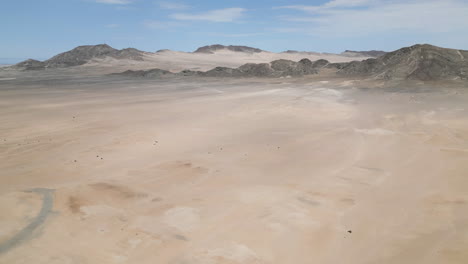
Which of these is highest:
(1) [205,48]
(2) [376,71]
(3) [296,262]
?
(1) [205,48]

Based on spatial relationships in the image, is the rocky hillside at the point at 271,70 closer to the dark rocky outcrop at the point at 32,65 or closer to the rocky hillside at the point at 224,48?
the dark rocky outcrop at the point at 32,65

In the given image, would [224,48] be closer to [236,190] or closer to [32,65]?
[32,65]

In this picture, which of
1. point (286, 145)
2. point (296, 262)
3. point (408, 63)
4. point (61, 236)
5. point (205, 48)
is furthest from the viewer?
point (205, 48)

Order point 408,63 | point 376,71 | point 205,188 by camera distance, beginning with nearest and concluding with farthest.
A: point 205,188 → point 408,63 → point 376,71

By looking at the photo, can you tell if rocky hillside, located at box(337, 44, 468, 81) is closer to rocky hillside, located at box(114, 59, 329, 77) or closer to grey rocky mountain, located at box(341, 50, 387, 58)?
rocky hillside, located at box(114, 59, 329, 77)

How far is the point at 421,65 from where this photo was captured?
76.3 ft

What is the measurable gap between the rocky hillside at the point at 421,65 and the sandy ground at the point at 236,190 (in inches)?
486

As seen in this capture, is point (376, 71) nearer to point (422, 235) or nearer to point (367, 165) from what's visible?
point (367, 165)

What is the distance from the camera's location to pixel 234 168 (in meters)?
6.60

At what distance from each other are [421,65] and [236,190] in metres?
22.2

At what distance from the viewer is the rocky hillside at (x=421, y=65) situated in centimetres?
2211

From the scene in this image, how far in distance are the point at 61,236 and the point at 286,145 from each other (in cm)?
533

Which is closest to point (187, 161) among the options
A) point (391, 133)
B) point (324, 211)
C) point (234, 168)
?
point (234, 168)

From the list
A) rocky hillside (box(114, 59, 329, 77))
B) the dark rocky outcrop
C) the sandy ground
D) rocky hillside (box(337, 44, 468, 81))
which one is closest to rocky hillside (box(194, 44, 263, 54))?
the dark rocky outcrop
